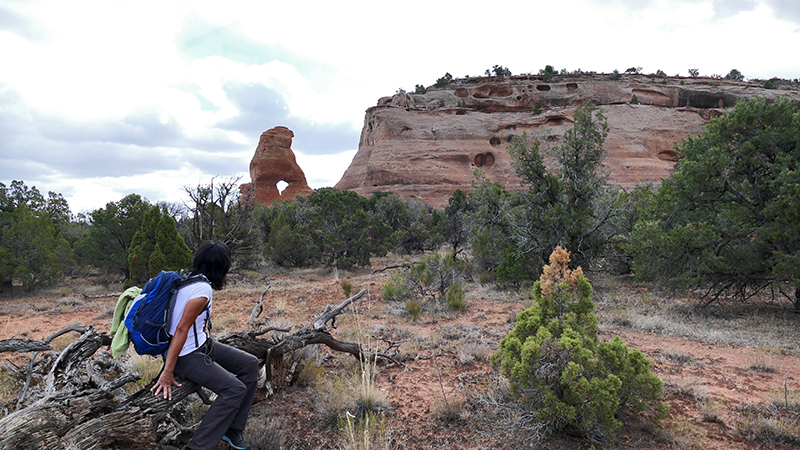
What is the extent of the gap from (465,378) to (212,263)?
3.08 m

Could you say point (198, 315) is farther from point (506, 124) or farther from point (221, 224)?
point (506, 124)

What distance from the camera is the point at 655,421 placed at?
302 cm

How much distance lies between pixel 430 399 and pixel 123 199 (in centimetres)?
1535

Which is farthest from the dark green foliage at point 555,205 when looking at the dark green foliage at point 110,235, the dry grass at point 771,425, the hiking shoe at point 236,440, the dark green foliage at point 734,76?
the dark green foliage at point 734,76

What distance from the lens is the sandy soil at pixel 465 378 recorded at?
308cm

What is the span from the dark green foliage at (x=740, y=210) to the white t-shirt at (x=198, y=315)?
26.3 ft

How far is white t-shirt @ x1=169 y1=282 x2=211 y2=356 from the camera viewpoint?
2369 millimetres

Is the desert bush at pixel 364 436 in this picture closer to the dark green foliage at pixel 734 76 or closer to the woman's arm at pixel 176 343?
the woman's arm at pixel 176 343

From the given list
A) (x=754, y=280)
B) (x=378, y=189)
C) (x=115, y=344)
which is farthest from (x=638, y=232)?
(x=378, y=189)

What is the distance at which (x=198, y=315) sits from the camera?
2416mm

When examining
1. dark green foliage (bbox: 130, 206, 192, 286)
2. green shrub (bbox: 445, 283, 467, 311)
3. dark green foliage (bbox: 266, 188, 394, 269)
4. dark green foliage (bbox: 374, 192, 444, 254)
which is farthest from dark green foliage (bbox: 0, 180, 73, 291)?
green shrub (bbox: 445, 283, 467, 311)

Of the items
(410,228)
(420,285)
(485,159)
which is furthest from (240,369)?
(485,159)

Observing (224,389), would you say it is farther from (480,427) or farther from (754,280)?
(754,280)

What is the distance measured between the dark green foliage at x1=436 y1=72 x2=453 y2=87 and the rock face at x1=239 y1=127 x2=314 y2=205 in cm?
2684
